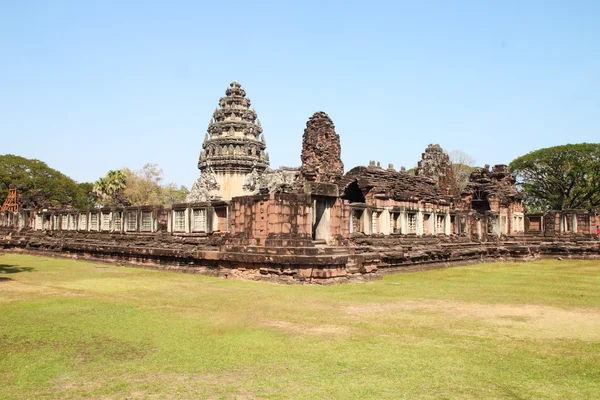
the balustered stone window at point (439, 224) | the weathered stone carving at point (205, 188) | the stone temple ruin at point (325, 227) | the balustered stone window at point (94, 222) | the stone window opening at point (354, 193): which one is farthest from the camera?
the weathered stone carving at point (205, 188)

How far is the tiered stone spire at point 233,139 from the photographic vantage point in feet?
171

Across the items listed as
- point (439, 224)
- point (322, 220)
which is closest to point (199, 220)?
point (322, 220)

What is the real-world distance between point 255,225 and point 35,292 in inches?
201

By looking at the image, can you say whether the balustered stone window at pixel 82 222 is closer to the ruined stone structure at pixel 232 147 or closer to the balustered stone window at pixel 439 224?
the balustered stone window at pixel 439 224

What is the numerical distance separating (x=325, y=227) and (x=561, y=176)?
144 ft

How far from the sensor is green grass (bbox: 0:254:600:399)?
13.9 ft

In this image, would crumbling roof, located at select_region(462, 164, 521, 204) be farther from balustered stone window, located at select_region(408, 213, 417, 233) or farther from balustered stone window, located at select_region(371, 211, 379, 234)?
balustered stone window, located at select_region(371, 211, 379, 234)

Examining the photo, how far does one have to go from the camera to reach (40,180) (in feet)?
198

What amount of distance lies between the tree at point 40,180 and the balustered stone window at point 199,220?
1723 inches

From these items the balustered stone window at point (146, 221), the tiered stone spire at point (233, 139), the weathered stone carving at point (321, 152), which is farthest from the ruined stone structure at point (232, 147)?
the balustered stone window at point (146, 221)

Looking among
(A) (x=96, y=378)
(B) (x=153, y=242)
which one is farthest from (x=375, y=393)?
(B) (x=153, y=242)

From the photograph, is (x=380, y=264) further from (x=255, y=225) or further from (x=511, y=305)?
(x=511, y=305)

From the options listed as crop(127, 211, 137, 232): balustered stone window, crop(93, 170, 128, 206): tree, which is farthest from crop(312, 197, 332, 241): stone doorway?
crop(93, 170, 128, 206): tree

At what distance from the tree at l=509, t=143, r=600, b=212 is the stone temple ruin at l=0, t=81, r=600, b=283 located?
2156 cm
